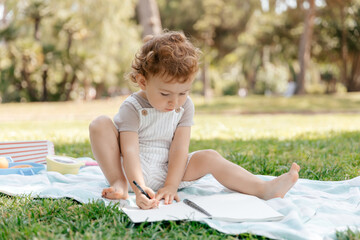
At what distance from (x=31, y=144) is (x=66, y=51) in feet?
49.1

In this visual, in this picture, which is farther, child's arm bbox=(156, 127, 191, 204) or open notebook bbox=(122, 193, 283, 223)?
child's arm bbox=(156, 127, 191, 204)

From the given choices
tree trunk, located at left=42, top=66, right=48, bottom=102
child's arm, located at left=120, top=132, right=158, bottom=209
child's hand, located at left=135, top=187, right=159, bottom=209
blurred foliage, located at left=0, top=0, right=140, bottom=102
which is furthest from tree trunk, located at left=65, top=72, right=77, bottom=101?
child's hand, located at left=135, top=187, right=159, bottom=209

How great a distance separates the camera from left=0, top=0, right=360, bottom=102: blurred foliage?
15.7m

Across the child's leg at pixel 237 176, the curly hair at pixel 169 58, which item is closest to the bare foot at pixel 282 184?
the child's leg at pixel 237 176

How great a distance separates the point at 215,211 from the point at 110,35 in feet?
50.2

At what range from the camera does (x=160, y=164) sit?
2.29 metres

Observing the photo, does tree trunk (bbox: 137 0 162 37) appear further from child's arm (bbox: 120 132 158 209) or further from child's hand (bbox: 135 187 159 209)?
child's hand (bbox: 135 187 159 209)

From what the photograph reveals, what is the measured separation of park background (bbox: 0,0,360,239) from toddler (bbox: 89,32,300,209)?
31 centimetres

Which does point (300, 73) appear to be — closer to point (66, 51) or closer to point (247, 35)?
point (247, 35)

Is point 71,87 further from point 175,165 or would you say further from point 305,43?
point 175,165

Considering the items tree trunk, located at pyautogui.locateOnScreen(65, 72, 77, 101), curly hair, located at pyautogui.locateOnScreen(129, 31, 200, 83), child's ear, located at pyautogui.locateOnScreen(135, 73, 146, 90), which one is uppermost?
curly hair, located at pyautogui.locateOnScreen(129, 31, 200, 83)

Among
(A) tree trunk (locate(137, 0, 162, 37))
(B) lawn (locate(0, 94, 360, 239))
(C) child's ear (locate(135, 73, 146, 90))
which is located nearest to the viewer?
(B) lawn (locate(0, 94, 360, 239))

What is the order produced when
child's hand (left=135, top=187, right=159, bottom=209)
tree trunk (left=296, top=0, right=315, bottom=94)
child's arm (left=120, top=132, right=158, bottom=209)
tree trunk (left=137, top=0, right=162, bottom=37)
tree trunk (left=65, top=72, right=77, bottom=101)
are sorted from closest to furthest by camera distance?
1. child's hand (left=135, top=187, right=159, bottom=209)
2. child's arm (left=120, top=132, right=158, bottom=209)
3. tree trunk (left=137, top=0, right=162, bottom=37)
4. tree trunk (left=296, top=0, right=315, bottom=94)
5. tree trunk (left=65, top=72, right=77, bottom=101)

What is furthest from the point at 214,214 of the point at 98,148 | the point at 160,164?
the point at 98,148
